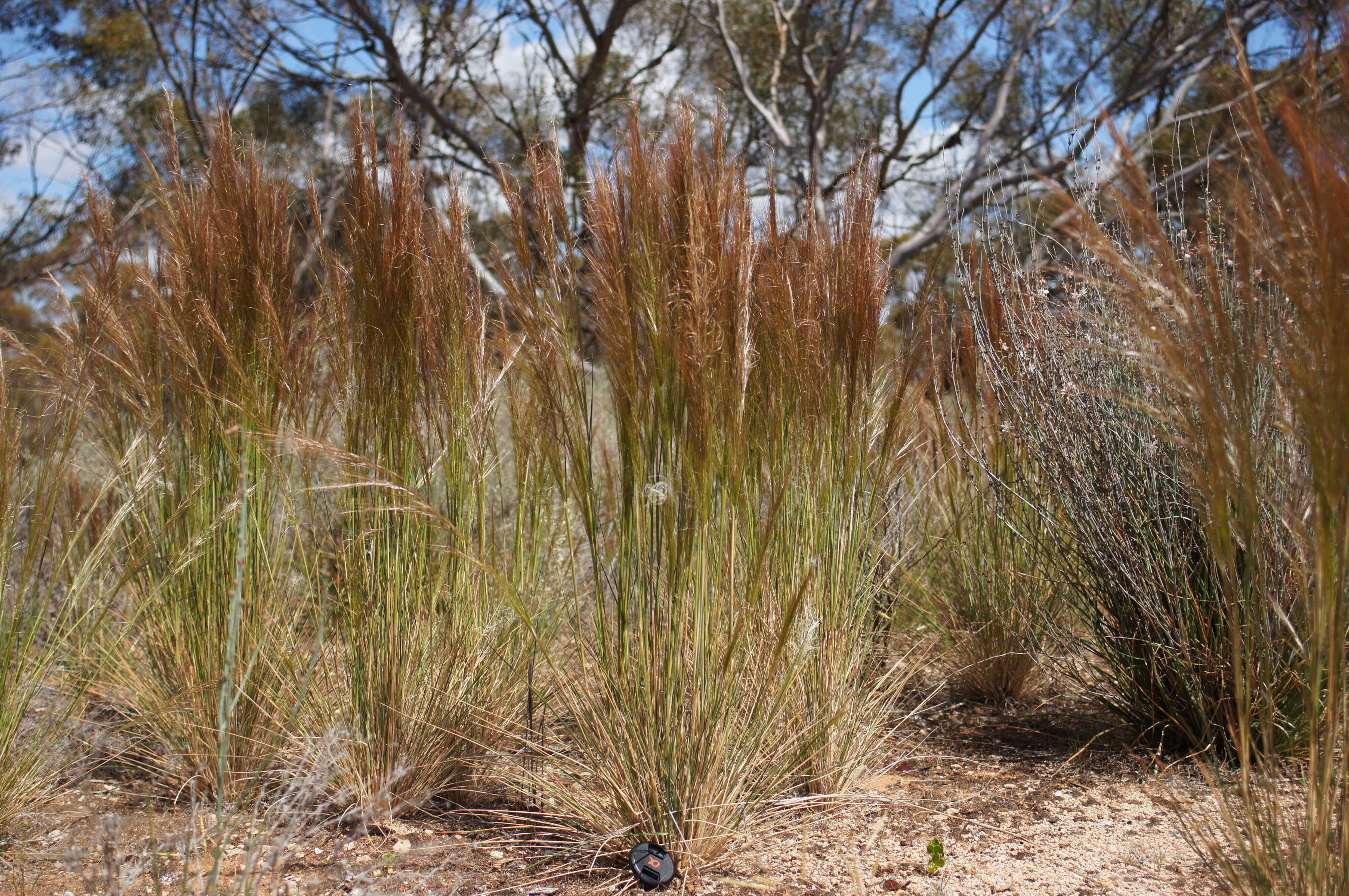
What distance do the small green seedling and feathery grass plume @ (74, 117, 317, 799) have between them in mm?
1624

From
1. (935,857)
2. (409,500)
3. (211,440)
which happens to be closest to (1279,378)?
(935,857)

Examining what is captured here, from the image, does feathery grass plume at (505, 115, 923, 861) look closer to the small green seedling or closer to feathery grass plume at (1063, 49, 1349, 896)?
the small green seedling

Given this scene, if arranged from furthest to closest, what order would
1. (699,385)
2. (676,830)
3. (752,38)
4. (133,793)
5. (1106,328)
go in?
1. (752,38)
2. (1106,328)
3. (133,793)
4. (676,830)
5. (699,385)

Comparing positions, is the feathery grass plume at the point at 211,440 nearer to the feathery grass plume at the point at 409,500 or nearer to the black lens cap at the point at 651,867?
the feathery grass plume at the point at 409,500

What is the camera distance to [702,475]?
1.95 metres

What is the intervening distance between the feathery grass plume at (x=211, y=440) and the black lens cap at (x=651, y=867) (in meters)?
1.04

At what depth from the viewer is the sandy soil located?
195 cm

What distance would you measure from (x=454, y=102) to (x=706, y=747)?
12.0m

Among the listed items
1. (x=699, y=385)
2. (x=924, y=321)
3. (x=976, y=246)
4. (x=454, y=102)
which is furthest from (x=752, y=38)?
(x=699, y=385)

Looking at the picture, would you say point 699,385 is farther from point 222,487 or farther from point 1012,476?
point 1012,476

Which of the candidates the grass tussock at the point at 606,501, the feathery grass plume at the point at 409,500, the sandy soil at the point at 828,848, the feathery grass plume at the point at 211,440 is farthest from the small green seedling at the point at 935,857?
the feathery grass plume at the point at 211,440

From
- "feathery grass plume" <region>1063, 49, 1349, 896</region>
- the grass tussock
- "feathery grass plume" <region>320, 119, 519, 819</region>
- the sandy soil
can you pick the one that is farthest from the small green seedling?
"feathery grass plume" <region>320, 119, 519, 819</region>

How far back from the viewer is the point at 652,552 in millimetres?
2041

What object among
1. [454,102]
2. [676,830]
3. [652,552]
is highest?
[454,102]
